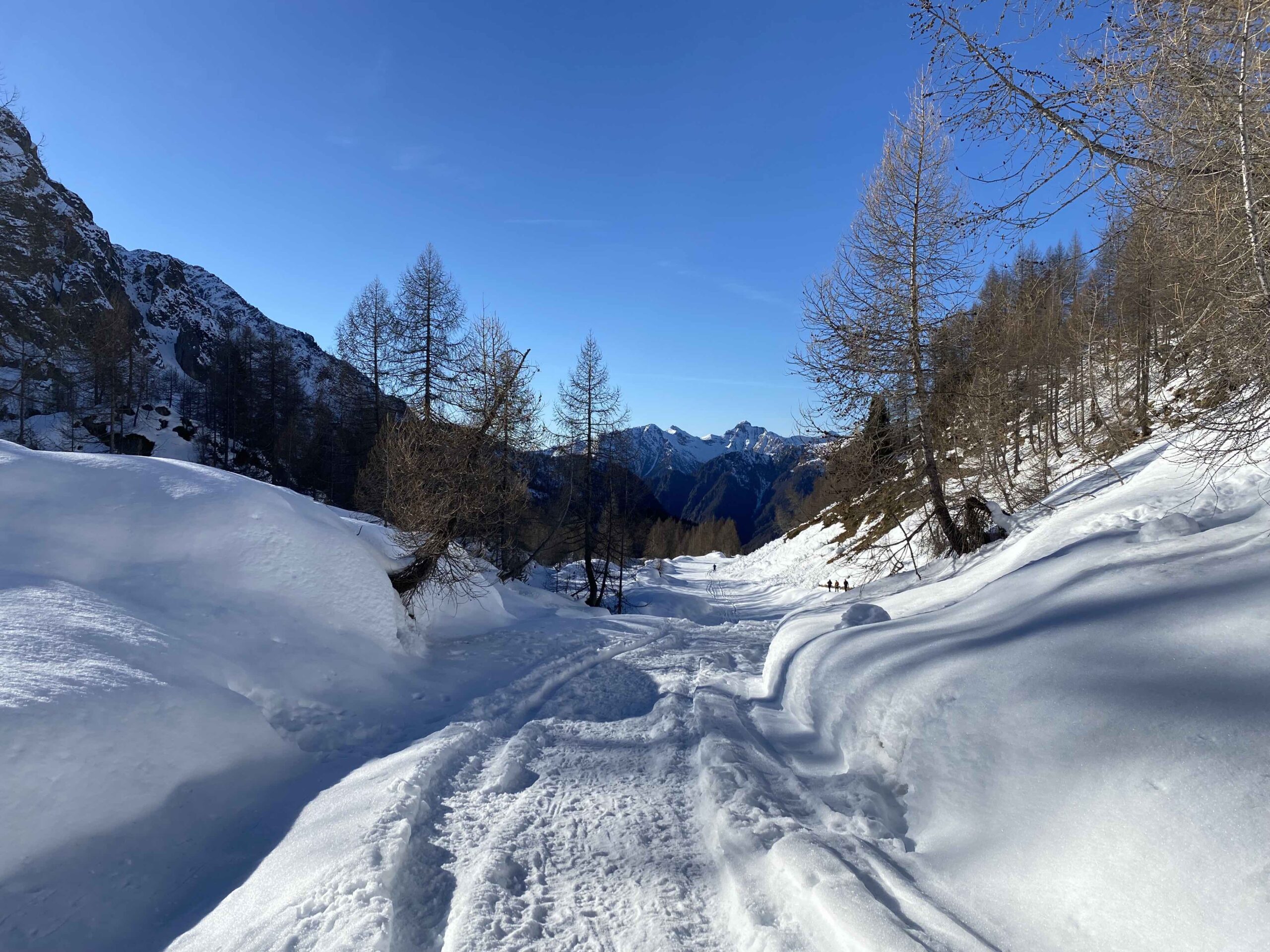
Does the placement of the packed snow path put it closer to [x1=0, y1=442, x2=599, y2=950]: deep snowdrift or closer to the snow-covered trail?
the snow-covered trail

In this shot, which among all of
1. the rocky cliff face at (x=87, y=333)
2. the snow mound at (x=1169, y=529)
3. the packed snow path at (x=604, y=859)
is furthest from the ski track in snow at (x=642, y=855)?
the rocky cliff face at (x=87, y=333)

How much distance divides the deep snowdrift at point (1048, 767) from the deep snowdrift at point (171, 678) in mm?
3478

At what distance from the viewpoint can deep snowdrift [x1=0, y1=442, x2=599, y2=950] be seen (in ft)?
10.8

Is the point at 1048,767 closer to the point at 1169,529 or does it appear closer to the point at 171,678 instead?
the point at 1169,529

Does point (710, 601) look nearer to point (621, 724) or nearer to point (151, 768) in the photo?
point (621, 724)

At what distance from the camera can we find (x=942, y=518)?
12.0 m

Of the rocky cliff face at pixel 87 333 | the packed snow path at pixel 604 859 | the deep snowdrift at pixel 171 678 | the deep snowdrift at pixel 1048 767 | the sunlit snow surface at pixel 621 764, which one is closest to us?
the deep snowdrift at pixel 1048 767

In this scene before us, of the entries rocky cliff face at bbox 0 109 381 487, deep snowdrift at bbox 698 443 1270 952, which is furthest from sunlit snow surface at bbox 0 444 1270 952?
rocky cliff face at bbox 0 109 381 487

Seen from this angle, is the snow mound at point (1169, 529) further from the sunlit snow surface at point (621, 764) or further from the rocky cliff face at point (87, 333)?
the rocky cliff face at point (87, 333)

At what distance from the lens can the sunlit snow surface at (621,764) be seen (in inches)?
97.3

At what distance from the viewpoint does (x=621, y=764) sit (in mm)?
4762

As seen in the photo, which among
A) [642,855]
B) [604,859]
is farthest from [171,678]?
[642,855]

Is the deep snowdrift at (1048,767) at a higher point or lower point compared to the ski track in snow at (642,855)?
higher

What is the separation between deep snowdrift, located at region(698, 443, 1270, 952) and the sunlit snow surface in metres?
0.02
